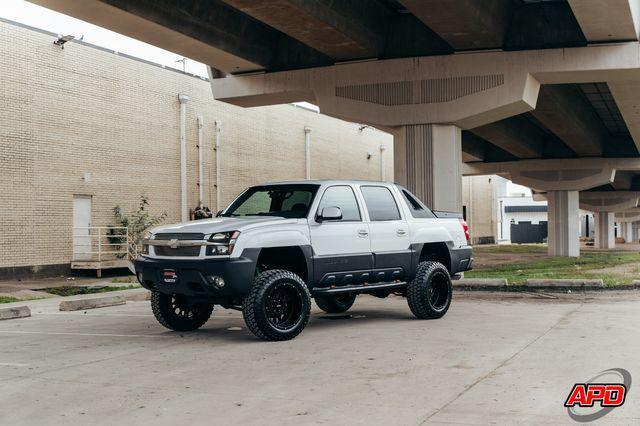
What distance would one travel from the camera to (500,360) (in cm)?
856

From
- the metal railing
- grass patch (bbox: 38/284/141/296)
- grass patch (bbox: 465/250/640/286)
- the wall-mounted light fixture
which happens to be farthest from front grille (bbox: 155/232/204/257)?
the wall-mounted light fixture

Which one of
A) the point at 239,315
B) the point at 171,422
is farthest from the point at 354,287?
the point at 171,422

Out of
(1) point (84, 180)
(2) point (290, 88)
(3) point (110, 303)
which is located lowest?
(3) point (110, 303)

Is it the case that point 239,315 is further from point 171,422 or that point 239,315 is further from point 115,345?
point 171,422

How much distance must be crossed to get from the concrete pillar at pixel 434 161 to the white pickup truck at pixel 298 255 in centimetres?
938

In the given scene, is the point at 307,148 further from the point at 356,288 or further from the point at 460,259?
the point at 356,288

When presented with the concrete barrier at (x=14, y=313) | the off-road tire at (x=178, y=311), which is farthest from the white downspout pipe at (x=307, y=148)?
the off-road tire at (x=178, y=311)

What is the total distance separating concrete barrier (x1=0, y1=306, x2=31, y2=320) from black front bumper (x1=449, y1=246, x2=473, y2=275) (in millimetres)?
7857

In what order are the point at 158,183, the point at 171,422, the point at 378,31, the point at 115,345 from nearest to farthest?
the point at 171,422 < the point at 115,345 < the point at 378,31 < the point at 158,183

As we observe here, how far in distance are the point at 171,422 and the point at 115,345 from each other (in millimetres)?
4373

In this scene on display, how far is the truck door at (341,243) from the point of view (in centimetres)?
1085

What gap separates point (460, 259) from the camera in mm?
13133

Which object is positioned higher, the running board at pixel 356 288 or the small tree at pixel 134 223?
the small tree at pixel 134 223

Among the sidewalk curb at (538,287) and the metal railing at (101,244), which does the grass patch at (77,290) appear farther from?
the sidewalk curb at (538,287)
